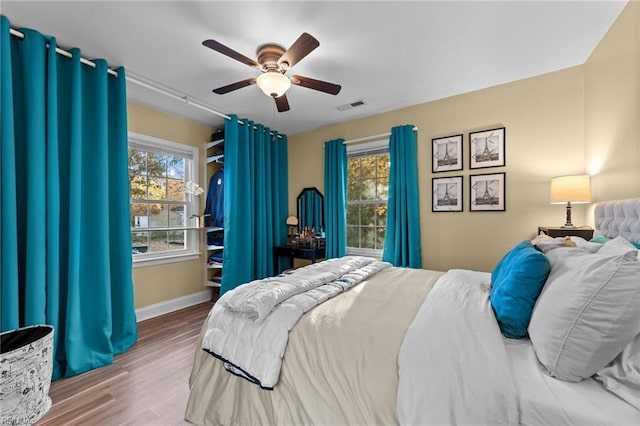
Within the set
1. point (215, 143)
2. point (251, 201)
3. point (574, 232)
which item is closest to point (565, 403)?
point (574, 232)

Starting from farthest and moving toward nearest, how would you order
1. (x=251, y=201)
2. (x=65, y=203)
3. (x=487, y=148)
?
(x=251, y=201) → (x=487, y=148) → (x=65, y=203)

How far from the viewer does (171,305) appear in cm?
340

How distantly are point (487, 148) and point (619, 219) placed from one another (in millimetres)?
1405

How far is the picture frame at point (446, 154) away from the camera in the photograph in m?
3.11

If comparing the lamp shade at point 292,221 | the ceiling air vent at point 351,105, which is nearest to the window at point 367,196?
the ceiling air vent at point 351,105

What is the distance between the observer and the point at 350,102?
10.8 feet

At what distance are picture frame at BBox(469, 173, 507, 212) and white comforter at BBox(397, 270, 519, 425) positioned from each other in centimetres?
213

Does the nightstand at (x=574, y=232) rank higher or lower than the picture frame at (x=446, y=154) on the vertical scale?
lower

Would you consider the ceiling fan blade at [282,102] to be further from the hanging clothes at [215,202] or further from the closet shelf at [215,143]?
the hanging clothes at [215,202]

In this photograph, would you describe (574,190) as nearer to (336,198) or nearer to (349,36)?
(349,36)

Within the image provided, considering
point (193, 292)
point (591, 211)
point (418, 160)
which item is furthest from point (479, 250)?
point (193, 292)

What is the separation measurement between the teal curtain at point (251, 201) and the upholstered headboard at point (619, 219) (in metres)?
3.44

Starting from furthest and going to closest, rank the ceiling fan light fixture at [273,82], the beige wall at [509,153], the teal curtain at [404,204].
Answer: the teal curtain at [404,204] < the beige wall at [509,153] < the ceiling fan light fixture at [273,82]

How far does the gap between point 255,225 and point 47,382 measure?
8.13ft
